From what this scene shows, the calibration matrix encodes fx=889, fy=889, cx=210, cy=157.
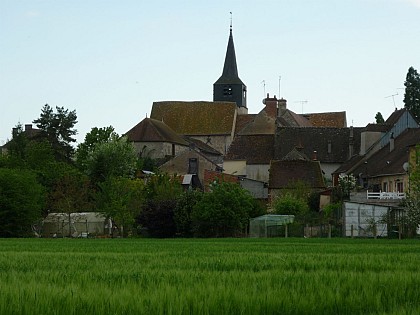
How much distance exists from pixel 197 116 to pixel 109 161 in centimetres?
5013

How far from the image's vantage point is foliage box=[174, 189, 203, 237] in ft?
225

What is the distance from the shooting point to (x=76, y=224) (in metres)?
79.4

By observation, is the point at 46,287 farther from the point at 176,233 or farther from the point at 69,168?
the point at 69,168

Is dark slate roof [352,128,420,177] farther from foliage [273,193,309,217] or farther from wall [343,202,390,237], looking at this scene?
wall [343,202,390,237]

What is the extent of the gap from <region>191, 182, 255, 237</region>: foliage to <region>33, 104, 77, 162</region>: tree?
57.2 m

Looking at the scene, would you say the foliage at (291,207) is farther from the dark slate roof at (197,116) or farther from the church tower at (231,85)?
the church tower at (231,85)

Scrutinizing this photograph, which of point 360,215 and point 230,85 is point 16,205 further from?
point 230,85

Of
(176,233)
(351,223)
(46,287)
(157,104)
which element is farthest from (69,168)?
(46,287)

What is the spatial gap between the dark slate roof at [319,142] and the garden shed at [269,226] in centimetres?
4289

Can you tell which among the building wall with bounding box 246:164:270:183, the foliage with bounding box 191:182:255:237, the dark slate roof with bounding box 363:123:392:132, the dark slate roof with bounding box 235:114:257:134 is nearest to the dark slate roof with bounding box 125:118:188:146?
the dark slate roof with bounding box 235:114:257:134

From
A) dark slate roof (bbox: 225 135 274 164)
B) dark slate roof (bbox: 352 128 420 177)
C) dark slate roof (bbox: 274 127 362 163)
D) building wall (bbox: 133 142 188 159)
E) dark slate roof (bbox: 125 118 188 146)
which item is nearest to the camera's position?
dark slate roof (bbox: 352 128 420 177)

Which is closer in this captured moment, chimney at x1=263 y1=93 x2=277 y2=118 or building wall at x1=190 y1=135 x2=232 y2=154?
chimney at x1=263 y1=93 x2=277 y2=118

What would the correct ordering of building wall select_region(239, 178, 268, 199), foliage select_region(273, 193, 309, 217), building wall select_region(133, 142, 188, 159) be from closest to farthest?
1. foliage select_region(273, 193, 309, 217)
2. building wall select_region(239, 178, 268, 199)
3. building wall select_region(133, 142, 188, 159)

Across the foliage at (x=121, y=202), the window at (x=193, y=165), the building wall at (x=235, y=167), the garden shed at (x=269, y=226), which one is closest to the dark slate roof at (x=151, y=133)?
the window at (x=193, y=165)
